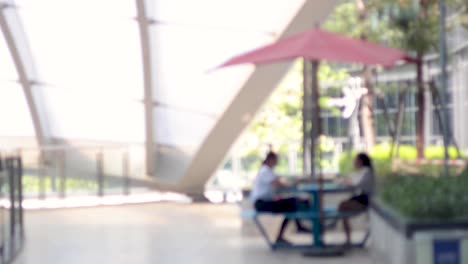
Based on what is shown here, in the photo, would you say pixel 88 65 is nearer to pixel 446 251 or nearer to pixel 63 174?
pixel 63 174

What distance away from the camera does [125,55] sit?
22562 millimetres

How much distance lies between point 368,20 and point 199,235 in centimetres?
1214

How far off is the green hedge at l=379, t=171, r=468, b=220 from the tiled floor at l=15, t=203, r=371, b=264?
1424 mm

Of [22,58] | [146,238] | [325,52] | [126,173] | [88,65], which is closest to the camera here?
[325,52]

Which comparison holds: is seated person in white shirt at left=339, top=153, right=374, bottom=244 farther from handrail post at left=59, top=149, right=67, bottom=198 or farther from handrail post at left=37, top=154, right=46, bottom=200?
handrail post at left=59, top=149, right=67, bottom=198

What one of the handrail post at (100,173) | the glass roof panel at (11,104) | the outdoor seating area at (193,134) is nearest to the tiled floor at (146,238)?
the outdoor seating area at (193,134)

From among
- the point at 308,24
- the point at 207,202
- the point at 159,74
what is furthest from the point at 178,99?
the point at 308,24

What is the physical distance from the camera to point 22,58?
74.3 feet

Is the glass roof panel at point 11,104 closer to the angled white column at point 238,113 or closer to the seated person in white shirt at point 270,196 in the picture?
the angled white column at point 238,113

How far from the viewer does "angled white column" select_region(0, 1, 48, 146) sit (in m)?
20.8

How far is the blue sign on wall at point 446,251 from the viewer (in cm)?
906

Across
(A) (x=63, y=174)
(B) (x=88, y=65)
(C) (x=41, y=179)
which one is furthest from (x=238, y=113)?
(C) (x=41, y=179)

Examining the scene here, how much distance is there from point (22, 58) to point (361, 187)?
11605 millimetres

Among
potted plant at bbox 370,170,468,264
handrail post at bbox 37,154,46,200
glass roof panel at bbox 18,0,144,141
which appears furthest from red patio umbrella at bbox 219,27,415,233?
handrail post at bbox 37,154,46,200
